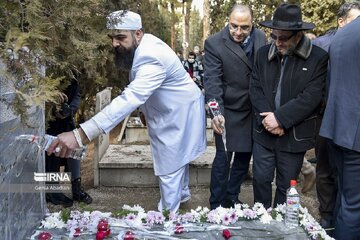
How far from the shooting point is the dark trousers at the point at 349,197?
3.21 meters

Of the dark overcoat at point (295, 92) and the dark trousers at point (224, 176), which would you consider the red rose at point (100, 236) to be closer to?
the dark overcoat at point (295, 92)

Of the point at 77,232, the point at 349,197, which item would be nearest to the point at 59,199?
the point at 77,232

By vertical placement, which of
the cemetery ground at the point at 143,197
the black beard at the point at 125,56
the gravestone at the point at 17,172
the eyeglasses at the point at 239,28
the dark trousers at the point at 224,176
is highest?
the eyeglasses at the point at 239,28

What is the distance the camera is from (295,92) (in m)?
3.46

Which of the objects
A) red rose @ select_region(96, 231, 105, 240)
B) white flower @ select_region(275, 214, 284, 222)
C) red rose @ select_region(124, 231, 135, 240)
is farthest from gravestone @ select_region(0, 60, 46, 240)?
white flower @ select_region(275, 214, 284, 222)

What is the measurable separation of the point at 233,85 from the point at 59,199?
2051 mm

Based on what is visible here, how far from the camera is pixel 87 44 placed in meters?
2.40

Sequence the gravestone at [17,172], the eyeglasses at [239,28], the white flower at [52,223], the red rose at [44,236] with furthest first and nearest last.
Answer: the eyeglasses at [239,28], the white flower at [52,223], the red rose at [44,236], the gravestone at [17,172]

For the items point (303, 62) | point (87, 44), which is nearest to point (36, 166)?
point (87, 44)

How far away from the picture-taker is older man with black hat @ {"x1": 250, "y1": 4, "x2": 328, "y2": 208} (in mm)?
3398

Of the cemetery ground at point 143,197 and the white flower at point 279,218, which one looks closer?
the white flower at point 279,218

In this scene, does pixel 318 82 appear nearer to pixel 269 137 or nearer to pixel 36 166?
pixel 269 137

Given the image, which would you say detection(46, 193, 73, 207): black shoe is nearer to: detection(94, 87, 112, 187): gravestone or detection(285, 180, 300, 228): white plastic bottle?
detection(94, 87, 112, 187): gravestone

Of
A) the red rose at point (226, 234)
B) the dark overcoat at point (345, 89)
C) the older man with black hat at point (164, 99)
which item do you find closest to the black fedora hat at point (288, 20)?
the dark overcoat at point (345, 89)
